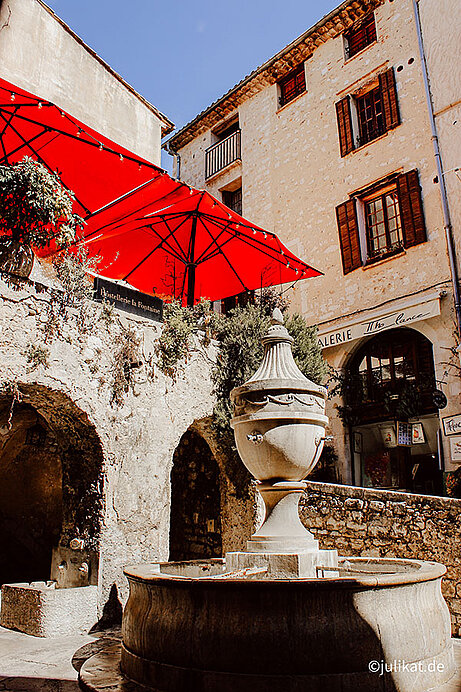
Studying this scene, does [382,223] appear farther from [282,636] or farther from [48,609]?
[282,636]

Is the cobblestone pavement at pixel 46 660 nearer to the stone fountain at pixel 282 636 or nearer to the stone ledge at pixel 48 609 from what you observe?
the stone ledge at pixel 48 609

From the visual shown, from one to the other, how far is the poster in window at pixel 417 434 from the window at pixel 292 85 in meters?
9.32

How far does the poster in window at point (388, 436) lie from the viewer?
10089 mm

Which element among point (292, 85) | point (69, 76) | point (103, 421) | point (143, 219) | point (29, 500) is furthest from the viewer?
point (292, 85)

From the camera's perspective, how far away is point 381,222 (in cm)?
1104

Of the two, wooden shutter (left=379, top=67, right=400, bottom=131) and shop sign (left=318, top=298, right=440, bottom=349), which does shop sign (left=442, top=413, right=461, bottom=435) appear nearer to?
shop sign (left=318, top=298, right=440, bottom=349)

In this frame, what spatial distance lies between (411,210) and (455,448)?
4.72 meters

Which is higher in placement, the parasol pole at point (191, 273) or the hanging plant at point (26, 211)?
the parasol pole at point (191, 273)

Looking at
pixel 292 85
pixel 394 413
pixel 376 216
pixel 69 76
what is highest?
pixel 292 85

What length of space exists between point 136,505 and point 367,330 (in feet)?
20.7

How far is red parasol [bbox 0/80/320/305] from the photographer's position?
5.96 m

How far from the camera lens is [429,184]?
397 inches

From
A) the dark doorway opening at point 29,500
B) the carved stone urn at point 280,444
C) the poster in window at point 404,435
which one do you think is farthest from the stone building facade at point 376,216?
the dark doorway opening at point 29,500

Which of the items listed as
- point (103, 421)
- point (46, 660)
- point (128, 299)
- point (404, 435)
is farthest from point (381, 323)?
point (46, 660)
